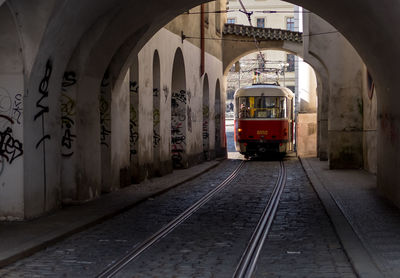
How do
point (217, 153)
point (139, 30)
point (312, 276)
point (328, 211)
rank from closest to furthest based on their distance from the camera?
point (312, 276) → point (328, 211) → point (139, 30) → point (217, 153)

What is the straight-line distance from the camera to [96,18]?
12.7m

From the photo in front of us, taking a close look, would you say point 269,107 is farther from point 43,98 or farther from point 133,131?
point 43,98

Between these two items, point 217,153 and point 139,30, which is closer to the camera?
point 139,30

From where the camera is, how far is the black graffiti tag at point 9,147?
1077cm

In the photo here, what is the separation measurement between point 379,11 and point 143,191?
7038 mm

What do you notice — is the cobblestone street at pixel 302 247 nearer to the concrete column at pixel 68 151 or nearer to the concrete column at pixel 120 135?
the concrete column at pixel 68 151

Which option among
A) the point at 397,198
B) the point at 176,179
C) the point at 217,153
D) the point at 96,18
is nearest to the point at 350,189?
the point at 397,198

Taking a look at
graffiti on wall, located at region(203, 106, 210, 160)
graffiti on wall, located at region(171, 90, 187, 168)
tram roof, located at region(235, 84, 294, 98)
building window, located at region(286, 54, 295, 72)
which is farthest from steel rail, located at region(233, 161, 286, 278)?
building window, located at region(286, 54, 295, 72)

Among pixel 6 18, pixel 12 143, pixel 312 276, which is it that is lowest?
pixel 312 276

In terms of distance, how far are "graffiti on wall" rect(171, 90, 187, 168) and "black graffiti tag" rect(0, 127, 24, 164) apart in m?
13.5

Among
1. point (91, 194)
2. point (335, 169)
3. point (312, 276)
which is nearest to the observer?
point (312, 276)

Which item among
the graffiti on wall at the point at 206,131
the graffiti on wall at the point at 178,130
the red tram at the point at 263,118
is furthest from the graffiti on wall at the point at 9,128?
the red tram at the point at 263,118

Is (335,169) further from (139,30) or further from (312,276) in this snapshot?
(312,276)

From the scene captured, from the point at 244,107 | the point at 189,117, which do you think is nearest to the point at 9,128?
the point at 189,117
